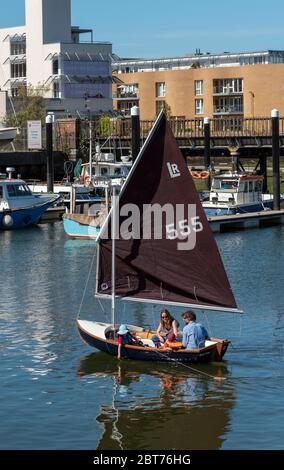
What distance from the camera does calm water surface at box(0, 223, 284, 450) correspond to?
25172 mm

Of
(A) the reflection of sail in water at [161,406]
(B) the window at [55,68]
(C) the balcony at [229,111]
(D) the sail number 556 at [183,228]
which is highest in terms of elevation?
(B) the window at [55,68]

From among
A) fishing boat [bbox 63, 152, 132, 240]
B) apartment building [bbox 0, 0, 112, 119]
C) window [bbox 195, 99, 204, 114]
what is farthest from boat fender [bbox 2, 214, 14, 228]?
window [bbox 195, 99, 204, 114]

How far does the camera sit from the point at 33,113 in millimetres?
124438

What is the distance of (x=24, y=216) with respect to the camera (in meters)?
72.8

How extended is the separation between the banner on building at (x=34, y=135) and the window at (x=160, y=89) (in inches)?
2701

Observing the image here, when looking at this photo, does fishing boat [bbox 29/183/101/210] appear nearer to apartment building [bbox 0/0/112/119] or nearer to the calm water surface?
the calm water surface

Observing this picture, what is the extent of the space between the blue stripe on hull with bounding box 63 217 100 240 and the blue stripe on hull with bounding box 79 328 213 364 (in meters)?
32.6

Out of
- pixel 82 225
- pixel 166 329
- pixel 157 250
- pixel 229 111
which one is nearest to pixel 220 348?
pixel 166 329

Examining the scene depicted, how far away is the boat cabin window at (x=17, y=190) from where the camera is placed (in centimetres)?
7250

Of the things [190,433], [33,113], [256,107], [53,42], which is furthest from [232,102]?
[190,433]

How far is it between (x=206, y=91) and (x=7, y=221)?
93.8m

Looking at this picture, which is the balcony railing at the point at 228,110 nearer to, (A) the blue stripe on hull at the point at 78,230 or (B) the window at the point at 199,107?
(B) the window at the point at 199,107

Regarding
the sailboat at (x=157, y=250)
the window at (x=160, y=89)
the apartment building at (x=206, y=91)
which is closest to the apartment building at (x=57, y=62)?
the apartment building at (x=206, y=91)

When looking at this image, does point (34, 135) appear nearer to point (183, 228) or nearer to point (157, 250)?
point (157, 250)
